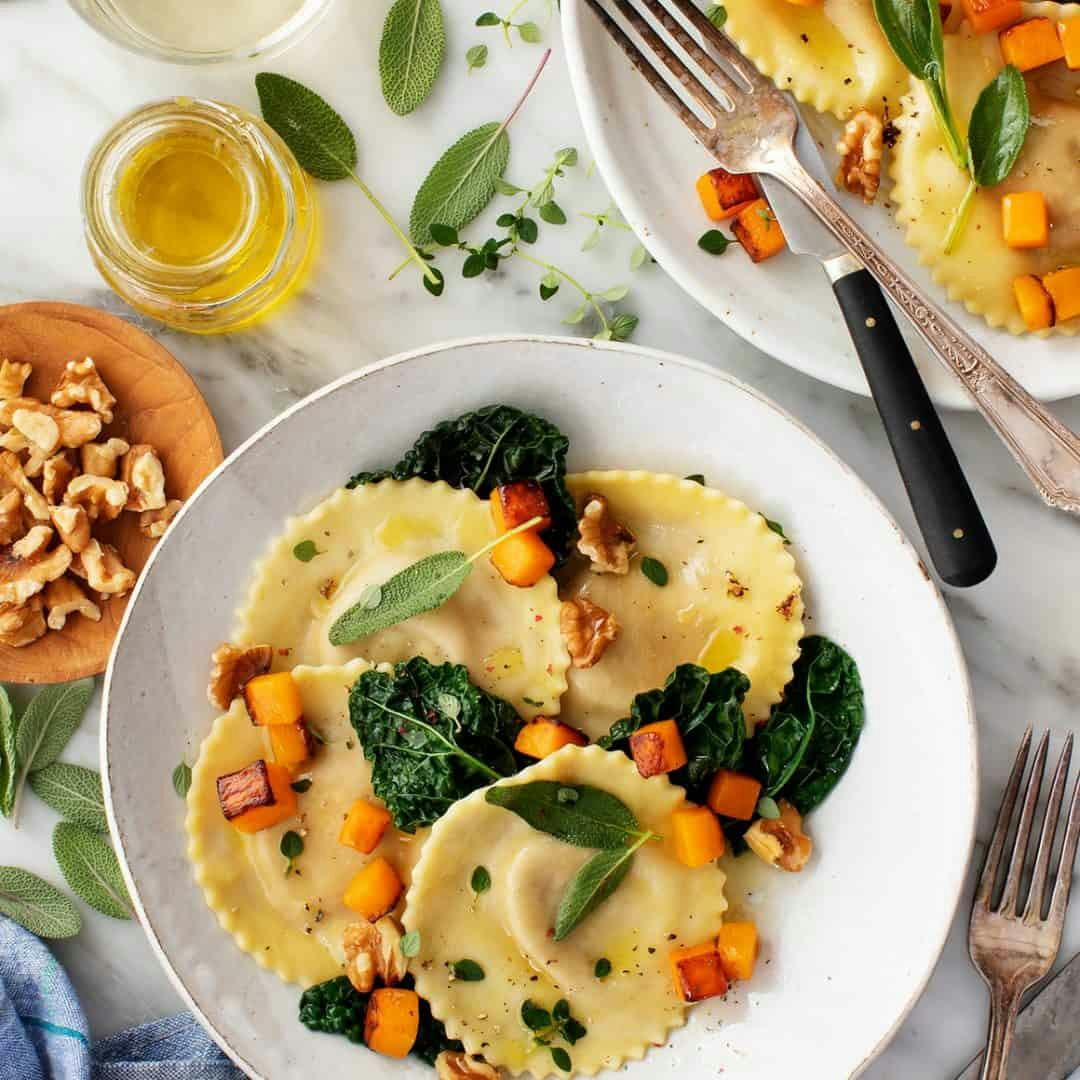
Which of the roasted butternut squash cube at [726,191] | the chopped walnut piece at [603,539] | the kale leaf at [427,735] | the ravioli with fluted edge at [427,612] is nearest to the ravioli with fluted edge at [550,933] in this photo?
the kale leaf at [427,735]

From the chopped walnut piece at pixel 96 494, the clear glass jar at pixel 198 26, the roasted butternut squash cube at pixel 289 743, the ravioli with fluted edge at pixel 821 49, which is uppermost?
the ravioli with fluted edge at pixel 821 49

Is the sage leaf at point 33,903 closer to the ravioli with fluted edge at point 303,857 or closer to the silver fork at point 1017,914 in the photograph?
the ravioli with fluted edge at point 303,857

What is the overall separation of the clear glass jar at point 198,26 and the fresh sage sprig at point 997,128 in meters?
2.14

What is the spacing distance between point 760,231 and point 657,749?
5.33ft

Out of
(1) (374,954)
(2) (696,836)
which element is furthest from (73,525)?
(2) (696,836)

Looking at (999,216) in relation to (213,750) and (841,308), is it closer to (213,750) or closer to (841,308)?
(841,308)

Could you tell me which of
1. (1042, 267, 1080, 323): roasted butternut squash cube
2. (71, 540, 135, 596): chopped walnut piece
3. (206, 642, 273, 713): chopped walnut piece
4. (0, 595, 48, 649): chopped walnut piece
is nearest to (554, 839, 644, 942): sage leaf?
(206, 642, 273, 713): chopped walnut piece

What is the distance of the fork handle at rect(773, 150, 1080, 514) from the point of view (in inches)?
136

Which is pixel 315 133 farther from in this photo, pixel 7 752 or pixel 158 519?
pixel 7 752

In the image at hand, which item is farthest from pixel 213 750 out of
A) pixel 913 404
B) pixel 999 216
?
pixel 999 216

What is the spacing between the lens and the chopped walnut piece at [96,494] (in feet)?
13.3

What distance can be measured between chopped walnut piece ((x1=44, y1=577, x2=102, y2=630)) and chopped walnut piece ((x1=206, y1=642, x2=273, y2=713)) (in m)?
0.59

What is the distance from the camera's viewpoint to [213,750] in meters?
3.78

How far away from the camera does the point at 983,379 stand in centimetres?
355
